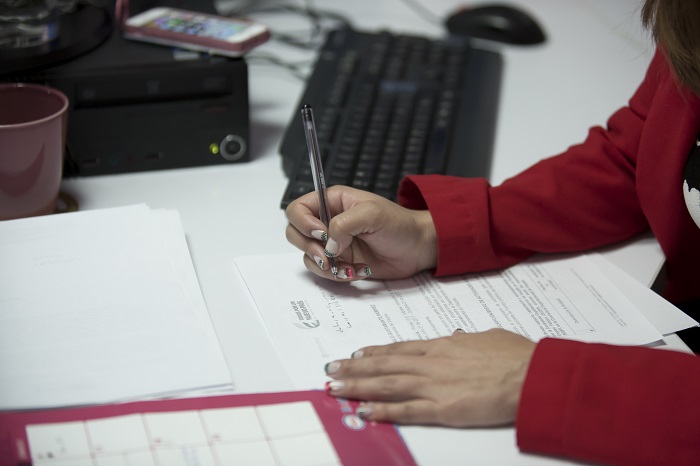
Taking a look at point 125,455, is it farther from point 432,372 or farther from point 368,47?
point 368,47

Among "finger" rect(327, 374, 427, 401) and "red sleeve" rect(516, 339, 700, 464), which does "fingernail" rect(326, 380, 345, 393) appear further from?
"red sleeve" rect(516, 339, 700, 464)

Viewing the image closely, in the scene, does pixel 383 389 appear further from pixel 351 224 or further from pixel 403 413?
pixel 351 224

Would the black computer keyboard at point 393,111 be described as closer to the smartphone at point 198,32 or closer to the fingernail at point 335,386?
the smartphone at point 198,32

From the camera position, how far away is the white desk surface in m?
0.64

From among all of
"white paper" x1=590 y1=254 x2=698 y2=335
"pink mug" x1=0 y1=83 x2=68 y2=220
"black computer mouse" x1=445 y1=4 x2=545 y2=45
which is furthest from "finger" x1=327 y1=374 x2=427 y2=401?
"black computer mouse" x1=445 y1=4 x2=545 y2=45

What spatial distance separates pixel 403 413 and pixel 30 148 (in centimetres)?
43

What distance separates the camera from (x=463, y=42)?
1.24 meters

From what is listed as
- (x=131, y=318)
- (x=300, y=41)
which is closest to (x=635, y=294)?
(x=131, y=318)

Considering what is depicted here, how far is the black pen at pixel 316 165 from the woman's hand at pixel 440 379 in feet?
0.44

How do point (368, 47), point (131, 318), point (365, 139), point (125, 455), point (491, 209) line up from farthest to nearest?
point (368, 47) < point (365, 139) < point (491, 209) < point (131, 318) < point (125, 455)

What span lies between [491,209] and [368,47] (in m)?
0.45

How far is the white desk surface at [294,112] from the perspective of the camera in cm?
64

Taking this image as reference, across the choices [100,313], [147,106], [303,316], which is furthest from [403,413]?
[147,106]

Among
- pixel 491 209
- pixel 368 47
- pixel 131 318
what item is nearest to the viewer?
pixel 131 318
